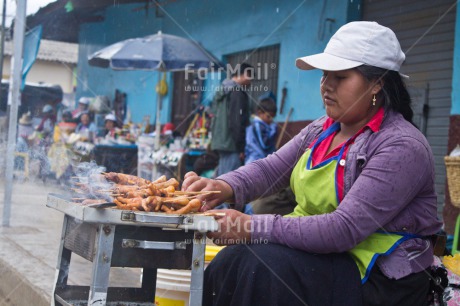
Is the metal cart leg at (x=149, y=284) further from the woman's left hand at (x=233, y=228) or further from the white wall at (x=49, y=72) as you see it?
the white wall at (x=49, y=72)

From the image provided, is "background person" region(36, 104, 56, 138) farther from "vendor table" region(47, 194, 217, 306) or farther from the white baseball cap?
the white baseball cap

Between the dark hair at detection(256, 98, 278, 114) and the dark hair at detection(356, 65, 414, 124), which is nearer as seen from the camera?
the dark hair at detection(356, 65, 414, 124)

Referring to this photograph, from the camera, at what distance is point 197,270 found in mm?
2434

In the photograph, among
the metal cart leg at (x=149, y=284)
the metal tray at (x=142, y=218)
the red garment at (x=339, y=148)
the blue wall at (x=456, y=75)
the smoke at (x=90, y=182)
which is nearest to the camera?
the metal tray at (x=142, y=218)

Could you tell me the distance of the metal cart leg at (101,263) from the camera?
232 centimetres

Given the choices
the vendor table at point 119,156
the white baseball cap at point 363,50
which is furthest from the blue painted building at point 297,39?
the white baseball cap at point 363,50

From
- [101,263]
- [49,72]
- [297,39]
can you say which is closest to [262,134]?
[297,39]

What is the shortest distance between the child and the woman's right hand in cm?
506

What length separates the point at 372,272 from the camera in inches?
95.7

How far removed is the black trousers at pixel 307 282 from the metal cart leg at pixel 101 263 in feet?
1.67

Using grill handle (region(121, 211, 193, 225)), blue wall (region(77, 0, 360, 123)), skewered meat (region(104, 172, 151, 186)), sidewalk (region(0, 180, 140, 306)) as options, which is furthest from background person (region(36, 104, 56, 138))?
grill handle (region(121, 211, 193, 225))

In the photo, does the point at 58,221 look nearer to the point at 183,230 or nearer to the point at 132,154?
the point at 132,154

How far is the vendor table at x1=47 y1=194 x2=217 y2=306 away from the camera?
2.29 meters

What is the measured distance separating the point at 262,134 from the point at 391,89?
557 centimetres
